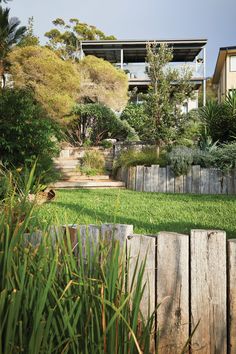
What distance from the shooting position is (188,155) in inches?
311

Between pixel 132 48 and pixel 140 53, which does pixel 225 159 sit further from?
pixel 140 53

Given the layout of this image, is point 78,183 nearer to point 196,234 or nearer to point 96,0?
point 96,0

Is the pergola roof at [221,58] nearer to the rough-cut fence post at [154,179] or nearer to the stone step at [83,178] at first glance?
the stone step at [83,178]

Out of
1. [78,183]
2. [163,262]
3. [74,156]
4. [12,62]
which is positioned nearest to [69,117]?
[74,156]

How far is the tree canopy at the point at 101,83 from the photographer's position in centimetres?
1625

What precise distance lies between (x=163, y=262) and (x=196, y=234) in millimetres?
226

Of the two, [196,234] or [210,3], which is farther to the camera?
[210,3]

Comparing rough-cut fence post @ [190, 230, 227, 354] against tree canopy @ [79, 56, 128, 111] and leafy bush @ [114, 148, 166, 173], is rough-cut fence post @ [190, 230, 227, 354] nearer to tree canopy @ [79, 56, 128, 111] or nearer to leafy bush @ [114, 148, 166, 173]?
leafy bush @ [114, 148, 166, 173]

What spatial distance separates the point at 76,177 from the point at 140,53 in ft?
59.9

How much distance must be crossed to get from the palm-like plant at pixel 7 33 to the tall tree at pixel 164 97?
7.70m

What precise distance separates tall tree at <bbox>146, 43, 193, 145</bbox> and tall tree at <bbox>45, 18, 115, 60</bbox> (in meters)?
16.0

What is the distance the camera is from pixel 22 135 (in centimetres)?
600

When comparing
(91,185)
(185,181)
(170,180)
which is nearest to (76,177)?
(91,185)

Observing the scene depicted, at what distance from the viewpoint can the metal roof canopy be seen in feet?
78.8
